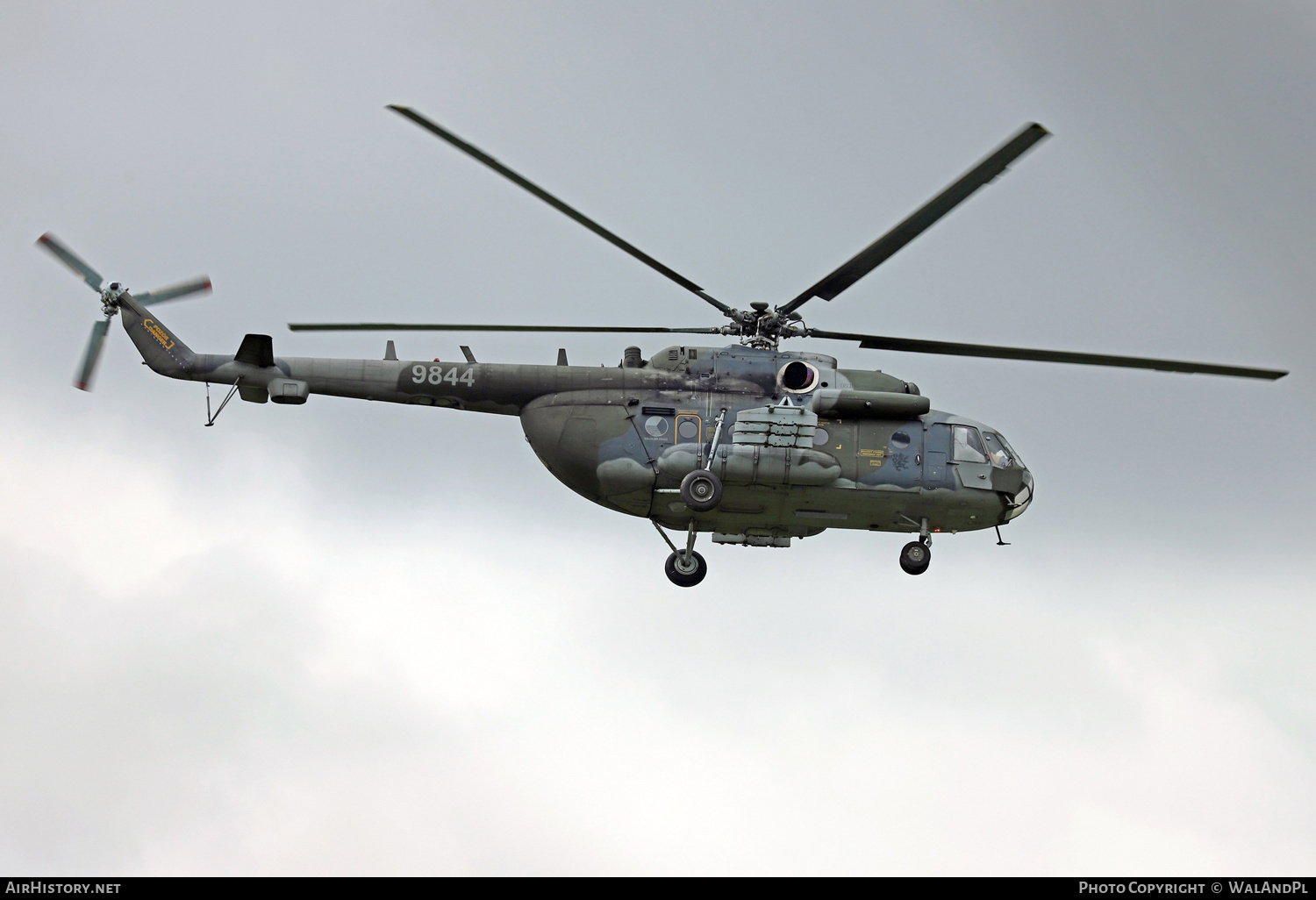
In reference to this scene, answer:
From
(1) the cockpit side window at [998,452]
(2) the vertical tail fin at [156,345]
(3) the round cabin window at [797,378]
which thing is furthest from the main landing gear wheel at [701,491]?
(2) the vertical tail fin at [156,345]

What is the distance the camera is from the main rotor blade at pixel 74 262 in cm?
2544

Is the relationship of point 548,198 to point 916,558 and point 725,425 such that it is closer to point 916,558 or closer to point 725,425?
point 725,425

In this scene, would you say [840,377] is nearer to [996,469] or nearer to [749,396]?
[749,396]

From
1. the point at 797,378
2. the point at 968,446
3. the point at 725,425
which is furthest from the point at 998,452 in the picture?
the point at 725,425

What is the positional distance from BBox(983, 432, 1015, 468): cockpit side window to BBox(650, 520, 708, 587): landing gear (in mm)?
5766

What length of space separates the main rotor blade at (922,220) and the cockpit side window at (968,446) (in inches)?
151

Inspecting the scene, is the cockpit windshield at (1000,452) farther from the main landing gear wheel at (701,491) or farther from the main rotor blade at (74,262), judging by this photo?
the main rotor blade at (74,262)

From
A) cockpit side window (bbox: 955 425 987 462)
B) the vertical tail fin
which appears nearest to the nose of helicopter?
cockpit side window (bbox: 955 425 987 462)

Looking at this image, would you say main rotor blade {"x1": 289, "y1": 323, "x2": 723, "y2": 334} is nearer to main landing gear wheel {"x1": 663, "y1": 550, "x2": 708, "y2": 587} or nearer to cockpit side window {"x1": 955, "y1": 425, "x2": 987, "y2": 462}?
main landing gear wheel {"x1": 663, "y1": 550, "x2": 708, "y2": 587}

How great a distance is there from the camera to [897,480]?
2395 cm

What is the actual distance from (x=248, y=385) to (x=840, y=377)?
11.0 metres

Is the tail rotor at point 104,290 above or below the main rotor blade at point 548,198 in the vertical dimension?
below

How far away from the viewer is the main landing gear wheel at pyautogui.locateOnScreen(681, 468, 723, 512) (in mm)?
23094
